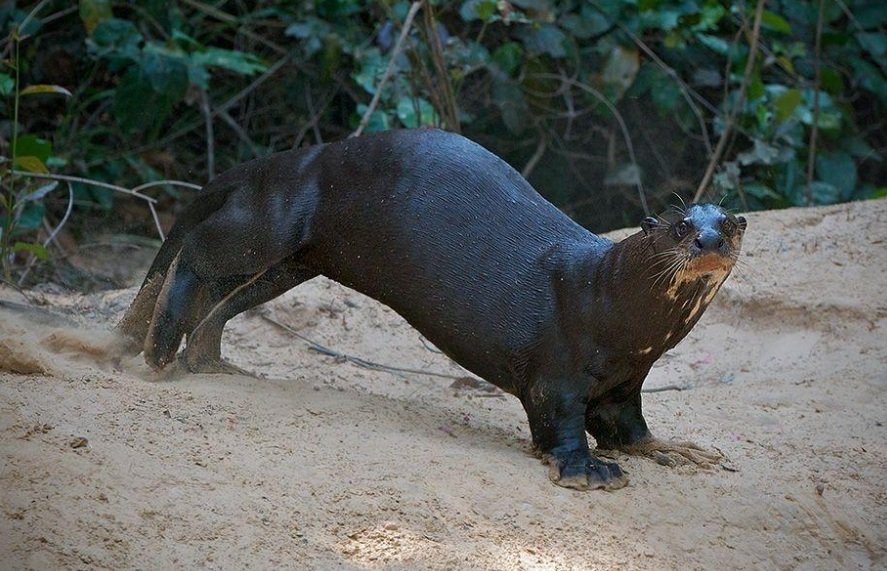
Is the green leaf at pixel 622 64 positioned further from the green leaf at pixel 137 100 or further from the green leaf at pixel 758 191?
the green leaf at pixel 137 100

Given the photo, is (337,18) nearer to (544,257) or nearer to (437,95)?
(437,95)

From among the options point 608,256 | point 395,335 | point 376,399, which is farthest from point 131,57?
point 608,256

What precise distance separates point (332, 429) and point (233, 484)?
0.62 meters

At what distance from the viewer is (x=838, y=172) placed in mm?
7758

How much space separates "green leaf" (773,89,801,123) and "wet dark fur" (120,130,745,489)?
3.43m

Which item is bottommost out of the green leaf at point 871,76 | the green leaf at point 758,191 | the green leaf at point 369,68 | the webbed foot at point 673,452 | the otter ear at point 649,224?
the green leaf at point 758,191

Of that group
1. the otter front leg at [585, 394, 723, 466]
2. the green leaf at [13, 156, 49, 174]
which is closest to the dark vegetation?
the green leaf at [13, 156, 49, 174]

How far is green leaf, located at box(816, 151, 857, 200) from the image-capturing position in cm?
772

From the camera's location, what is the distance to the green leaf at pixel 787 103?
7.12 metres

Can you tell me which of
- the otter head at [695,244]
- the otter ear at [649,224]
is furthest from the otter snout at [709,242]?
Answer: the otter ear at [649,224]

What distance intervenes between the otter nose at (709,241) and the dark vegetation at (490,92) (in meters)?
3.52

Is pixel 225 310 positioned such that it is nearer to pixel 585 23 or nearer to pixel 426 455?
pixel 426 455

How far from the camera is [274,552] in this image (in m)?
2.95

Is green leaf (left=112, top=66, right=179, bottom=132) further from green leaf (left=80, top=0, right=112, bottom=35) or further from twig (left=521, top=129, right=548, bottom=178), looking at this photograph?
twig (left=521, top=129, right=548, bottom=178)
